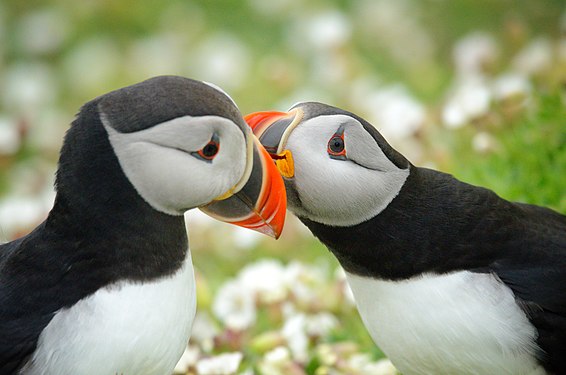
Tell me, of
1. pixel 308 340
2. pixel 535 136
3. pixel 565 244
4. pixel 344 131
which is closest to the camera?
pixel 344 131

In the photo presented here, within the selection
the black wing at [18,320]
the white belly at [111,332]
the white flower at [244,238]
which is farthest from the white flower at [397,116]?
the black wing at [18,320]

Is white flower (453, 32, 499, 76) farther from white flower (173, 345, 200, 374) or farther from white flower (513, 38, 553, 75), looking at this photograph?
white flower (173, 345, 200, 374)

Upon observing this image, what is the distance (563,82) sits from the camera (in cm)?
409

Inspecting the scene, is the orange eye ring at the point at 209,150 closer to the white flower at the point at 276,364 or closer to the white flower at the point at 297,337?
the white flower at the point at 276,364

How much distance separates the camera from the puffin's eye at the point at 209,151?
2.55 metres

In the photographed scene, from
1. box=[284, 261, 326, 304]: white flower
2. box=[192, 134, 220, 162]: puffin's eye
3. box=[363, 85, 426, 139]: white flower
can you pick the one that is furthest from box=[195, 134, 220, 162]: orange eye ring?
box=[363, 85, 426, 139]: white flower

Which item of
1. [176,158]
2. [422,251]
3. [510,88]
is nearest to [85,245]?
[176,158]

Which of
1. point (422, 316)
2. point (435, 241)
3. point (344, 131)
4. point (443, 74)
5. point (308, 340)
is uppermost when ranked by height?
point (344, 131)

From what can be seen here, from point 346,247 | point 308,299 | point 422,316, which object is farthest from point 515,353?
point 308,299

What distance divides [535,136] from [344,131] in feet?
5.68

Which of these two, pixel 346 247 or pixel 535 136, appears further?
pixel 535 136

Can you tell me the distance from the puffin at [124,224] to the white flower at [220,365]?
0.79 metres

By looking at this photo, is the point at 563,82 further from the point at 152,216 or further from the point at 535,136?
the point at 152,216

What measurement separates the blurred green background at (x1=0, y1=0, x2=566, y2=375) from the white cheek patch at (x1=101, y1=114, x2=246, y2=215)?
3.86 ft
